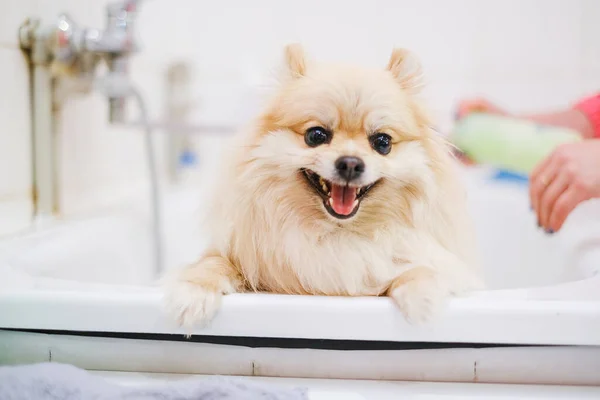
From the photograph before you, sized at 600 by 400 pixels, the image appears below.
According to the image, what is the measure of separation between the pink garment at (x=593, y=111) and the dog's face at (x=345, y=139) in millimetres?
488

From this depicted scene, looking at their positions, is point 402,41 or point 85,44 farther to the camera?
point 402,41

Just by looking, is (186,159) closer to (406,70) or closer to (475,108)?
(475,108)

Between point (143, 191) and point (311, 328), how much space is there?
1.45 m

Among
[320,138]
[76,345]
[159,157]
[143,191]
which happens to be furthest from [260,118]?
[159,157]

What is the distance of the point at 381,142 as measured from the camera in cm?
82

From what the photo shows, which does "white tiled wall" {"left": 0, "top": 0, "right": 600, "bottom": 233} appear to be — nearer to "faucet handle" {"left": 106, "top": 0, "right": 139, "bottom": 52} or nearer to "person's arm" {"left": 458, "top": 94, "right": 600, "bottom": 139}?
"person's arm" {"left": 458, "top": 94, "right": 600, "bottom": 139}

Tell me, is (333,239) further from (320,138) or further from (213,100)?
(213,100)

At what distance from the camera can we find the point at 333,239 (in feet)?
→ 2.75

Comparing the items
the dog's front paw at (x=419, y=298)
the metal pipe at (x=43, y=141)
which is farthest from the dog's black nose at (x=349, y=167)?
the metal pipe at (x=43, y=141)

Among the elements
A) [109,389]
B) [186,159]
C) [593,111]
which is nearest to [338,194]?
[109,389]

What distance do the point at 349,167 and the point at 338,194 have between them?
75 millimetres

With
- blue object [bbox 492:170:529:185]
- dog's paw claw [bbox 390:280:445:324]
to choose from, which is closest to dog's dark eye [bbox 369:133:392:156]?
dog's paw claw [bbox 390:280:445:324]

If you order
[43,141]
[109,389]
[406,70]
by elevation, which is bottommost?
[109,389]

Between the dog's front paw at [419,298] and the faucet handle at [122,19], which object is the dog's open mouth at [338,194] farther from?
the faucet handle at [122,19]
